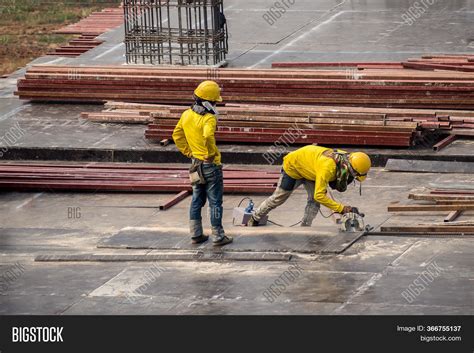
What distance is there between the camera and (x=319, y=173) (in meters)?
17.4

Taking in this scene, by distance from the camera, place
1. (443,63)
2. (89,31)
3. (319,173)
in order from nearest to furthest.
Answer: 1. (319,173)
2. (443,63)
3. (89,31)

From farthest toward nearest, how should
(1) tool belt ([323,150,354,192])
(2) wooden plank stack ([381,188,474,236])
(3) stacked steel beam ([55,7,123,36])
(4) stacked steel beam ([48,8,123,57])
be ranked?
(3) stacked steel beam ([55,7,123,36]) → (4) stacked steel beam ([48,8,123,57]) → (2) wooden plank stack ([381,188,474,236]) → (1) tool belt ([323,150,354,192])

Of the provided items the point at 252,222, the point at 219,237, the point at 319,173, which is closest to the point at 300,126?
the point at 252,222

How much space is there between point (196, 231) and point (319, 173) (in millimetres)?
1837

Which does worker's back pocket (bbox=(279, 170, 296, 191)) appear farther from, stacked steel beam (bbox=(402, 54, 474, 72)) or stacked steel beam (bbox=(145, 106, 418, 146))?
stacked steel beam (bbox=(402, 54, 474, 72))

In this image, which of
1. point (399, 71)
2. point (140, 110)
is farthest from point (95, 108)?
point (399, 71)

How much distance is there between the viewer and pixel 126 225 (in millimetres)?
20031

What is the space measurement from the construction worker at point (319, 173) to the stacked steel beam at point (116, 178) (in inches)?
113

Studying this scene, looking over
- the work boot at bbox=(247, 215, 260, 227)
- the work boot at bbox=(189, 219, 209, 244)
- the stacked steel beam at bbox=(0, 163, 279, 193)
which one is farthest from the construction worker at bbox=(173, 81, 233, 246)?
the stacked steel beam at bbox=(0, 163, 279, 193)

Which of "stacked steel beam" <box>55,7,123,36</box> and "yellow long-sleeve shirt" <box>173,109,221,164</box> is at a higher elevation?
"yellow long-sleeve shirt" <box>173,109,221,164</box>

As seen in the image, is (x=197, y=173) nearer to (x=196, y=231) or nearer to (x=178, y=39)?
(x=196, y=231)

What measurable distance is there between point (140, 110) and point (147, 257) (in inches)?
312

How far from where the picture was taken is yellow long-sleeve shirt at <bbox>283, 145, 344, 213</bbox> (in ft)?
57.0
